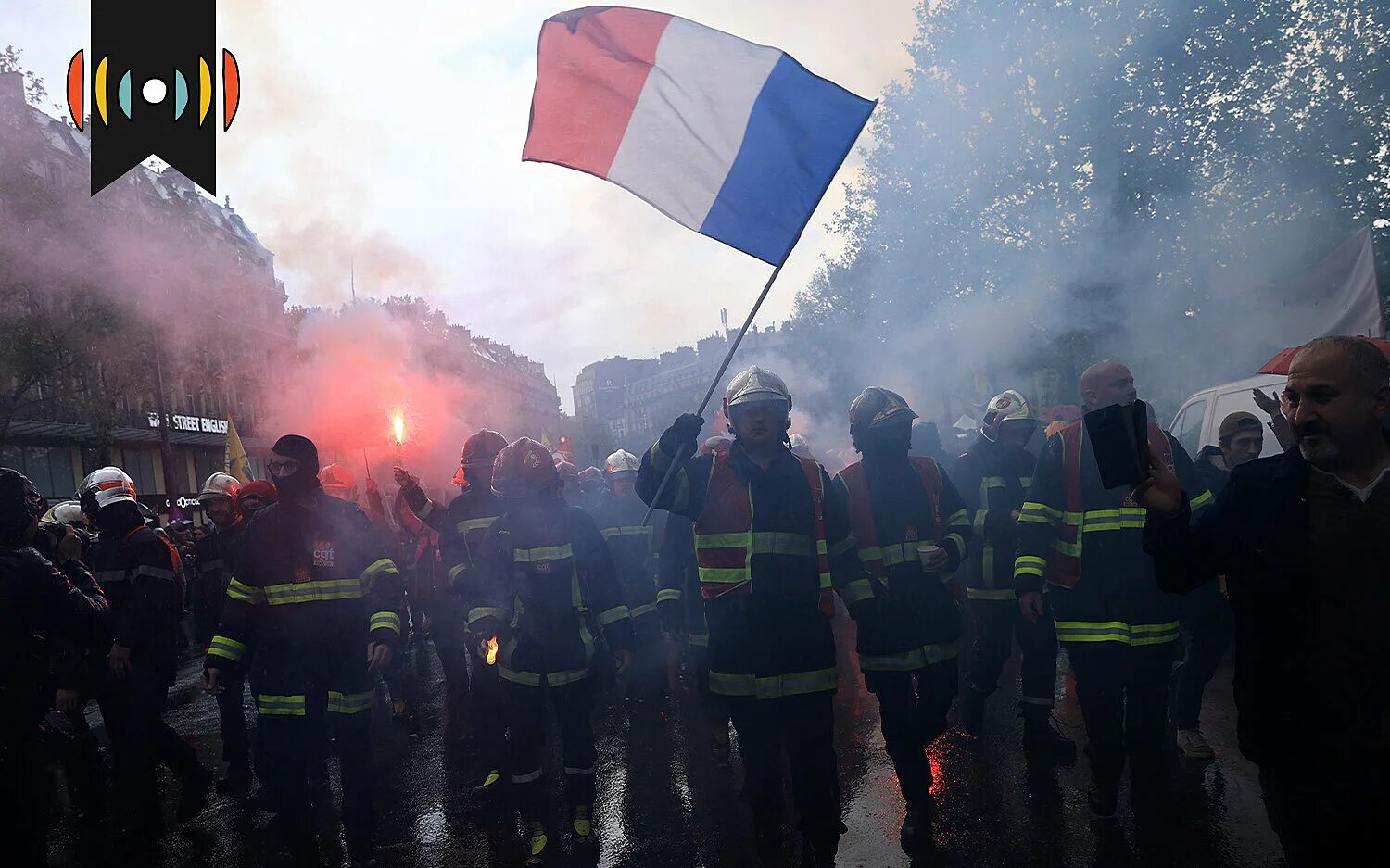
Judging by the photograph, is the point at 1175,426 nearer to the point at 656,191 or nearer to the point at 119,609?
Result: the point at 656,191

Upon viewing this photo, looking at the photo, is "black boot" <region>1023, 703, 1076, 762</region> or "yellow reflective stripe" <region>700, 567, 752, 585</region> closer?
"yellow reflective stripe" <region>700, 567, 752, 585</region>

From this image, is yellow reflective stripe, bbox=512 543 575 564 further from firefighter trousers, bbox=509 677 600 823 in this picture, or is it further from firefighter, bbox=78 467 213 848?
firefighter, bbox=78 467 213 848

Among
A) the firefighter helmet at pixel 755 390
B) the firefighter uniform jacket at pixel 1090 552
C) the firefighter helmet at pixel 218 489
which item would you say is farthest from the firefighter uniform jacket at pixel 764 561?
the firefighter helmet at pixel 218 489

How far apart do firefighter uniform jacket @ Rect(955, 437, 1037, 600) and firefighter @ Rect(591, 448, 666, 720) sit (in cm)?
210

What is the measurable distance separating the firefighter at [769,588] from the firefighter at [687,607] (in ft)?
3.71

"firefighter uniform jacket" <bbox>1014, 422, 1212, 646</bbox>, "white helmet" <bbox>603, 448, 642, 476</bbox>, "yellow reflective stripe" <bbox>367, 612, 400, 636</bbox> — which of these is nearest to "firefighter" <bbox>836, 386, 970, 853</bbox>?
"firefighter uniform jacket" <bbox>1014, 422, 1212, 646</bbox>

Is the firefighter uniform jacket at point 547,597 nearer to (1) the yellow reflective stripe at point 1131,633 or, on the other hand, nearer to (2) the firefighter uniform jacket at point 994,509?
(1) the yellow reflective stripe at point 1131,633

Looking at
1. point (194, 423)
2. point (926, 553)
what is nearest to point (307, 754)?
point (926, 553)

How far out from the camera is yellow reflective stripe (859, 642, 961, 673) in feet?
13.5

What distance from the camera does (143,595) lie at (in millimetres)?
5430

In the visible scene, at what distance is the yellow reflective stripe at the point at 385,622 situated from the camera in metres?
4.52

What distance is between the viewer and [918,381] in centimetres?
2305

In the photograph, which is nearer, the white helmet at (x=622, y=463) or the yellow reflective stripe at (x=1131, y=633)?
the yellow reflective stripe at (x=1131, y=633)

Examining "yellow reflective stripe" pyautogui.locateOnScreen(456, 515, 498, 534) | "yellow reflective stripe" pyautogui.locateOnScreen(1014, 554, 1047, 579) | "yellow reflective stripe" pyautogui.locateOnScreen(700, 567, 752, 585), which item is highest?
"yellow reflective stripe" pyautogui.locateOnScreen(456, 515, 498, 534)
